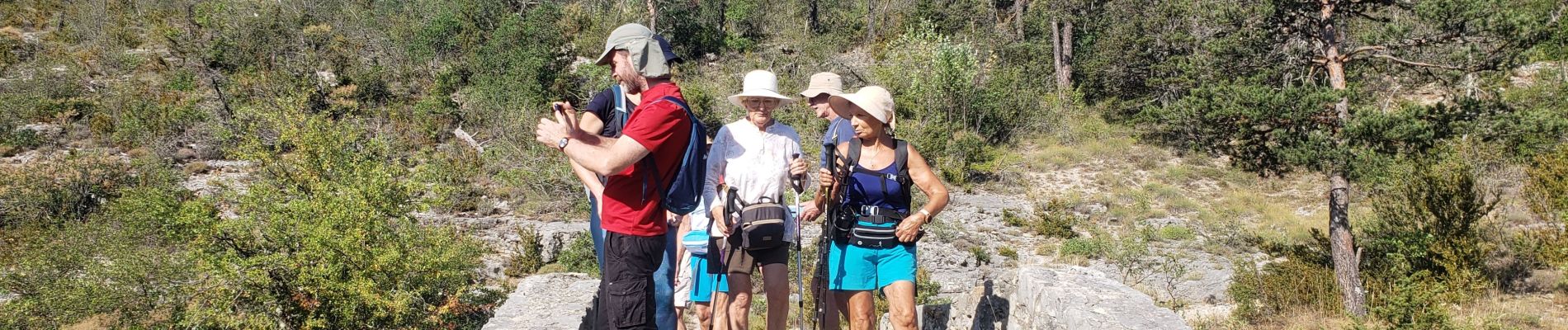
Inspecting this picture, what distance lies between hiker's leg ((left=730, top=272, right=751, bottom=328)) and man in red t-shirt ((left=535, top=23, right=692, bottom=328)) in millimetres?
772

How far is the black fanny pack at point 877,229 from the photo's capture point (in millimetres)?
3893

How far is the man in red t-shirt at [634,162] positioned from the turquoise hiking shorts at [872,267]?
1.14 m

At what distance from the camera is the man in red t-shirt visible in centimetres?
269

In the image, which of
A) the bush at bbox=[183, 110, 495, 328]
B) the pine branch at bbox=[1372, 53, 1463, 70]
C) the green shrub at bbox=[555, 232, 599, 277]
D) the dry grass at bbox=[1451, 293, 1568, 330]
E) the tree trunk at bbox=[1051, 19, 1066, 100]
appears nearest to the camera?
the dry grass at bbox=[1451, 293, 1568, 330]

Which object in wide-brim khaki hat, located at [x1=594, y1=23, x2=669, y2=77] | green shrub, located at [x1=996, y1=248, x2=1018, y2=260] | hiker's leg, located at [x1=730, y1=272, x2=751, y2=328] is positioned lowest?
green shrub, located at [x1=996, y1=248, x2=1018, y2=260]

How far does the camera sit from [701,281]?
4074mm

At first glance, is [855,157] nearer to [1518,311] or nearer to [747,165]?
[747,165]

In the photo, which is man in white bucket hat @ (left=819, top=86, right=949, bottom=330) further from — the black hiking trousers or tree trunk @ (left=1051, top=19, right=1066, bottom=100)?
tree trunk @ (left=1051, top=19, right=1066, bottom=100)

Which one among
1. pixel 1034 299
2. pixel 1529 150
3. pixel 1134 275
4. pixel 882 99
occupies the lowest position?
pixel 1134 275

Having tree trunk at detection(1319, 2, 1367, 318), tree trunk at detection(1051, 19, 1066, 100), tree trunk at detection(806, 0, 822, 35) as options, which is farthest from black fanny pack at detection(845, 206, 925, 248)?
tree trunk at detection(806, 0, 822, 35)

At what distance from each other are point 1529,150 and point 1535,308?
553 centimetres

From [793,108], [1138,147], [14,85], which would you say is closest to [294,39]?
[14,85]

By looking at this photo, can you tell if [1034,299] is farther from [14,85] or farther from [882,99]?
[14,85]

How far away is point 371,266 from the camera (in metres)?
7.88
